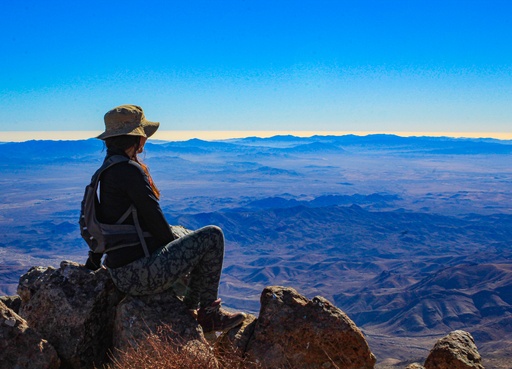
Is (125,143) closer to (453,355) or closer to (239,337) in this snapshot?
(239,337)

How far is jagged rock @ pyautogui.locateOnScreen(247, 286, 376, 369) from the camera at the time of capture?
5.88 meters

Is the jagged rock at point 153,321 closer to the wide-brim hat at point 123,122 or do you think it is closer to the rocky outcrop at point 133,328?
the rocky outcrop at point 133,328

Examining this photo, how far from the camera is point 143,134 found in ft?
18.8

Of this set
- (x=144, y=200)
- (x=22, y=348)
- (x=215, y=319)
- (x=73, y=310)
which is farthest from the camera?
(x=215, y=319)

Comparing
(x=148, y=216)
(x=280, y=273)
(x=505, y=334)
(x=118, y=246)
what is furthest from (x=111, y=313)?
(x=280, y=273)

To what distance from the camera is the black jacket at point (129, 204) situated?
17.7 feet

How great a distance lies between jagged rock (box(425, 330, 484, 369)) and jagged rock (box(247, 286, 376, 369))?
3.07 feet

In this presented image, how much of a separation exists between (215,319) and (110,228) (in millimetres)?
1599

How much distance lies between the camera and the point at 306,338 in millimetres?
5992

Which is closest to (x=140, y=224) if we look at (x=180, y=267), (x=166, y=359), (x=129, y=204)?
(x=129, y=204)

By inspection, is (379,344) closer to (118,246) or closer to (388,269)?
(388,269)

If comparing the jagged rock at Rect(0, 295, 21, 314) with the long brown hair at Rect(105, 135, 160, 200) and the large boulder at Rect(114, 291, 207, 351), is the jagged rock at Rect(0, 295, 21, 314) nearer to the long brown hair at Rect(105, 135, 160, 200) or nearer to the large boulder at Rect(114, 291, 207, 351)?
the large boulder at Rect(114, 291, 207, 351)

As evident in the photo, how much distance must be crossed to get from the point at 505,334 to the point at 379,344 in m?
27.4

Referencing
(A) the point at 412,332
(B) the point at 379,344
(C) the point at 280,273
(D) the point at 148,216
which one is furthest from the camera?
(C) the point at 280,273
